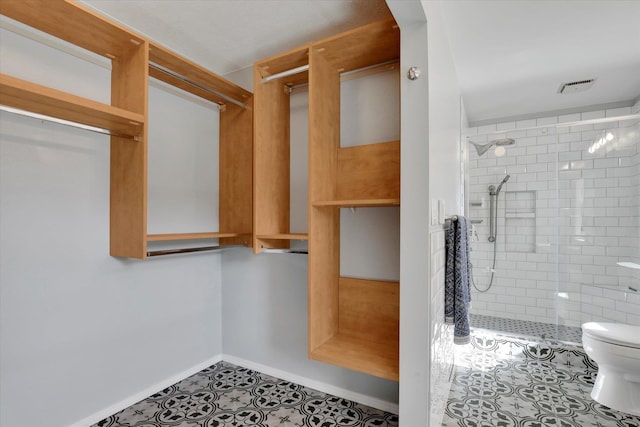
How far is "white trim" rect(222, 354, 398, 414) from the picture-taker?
1934 mm

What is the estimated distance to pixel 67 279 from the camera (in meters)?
1.70

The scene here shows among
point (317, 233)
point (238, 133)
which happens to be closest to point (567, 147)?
point (317, 233)

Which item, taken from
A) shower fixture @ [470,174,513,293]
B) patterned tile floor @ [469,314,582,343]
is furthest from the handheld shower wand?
patterned tile floor @ [469,314,582,343]

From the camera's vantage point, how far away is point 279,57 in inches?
74.1

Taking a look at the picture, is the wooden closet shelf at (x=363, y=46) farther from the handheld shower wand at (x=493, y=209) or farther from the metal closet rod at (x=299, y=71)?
the handheld shower wand at (x=493, y=209)

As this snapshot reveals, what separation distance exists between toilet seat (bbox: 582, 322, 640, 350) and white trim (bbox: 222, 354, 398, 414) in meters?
1.40

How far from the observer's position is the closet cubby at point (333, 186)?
5.58 feet

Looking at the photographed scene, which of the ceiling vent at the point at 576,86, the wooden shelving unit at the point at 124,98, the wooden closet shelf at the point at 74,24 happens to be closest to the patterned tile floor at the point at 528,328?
the ceiling vent at the point at 576,86

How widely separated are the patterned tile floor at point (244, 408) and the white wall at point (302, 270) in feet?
0.37

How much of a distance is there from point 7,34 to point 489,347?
12.2 feet

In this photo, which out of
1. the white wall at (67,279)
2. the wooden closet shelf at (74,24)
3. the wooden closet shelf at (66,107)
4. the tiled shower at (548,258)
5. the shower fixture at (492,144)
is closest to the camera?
the wooden closet shelf at (66,107)

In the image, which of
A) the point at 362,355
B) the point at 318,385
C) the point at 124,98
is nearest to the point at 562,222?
the point at 362,355

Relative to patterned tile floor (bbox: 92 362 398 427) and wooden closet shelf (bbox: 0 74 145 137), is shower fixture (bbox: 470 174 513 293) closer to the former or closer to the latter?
patterned tile floor (bbox: 92 362 398 427)

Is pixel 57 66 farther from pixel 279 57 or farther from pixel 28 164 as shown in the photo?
pixel 279 57
